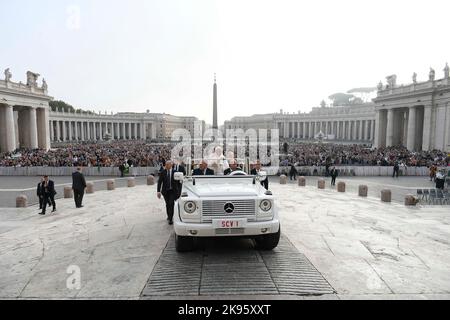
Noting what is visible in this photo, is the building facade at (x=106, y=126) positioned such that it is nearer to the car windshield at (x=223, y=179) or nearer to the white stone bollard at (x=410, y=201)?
the white stone bollard at (x=410, y=201)

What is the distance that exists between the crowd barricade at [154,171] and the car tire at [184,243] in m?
22.2

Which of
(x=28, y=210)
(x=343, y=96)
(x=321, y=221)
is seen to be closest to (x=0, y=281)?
(x=321, y=221)

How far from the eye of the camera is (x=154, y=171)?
2928cm

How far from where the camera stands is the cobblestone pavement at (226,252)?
596 centimetres

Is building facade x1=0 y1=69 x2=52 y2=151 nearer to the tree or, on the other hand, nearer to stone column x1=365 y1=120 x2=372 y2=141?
stone column x1=365 y1=120 x2=372 y2=141

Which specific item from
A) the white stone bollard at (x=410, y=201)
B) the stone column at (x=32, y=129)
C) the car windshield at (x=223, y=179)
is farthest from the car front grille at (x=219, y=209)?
the stone column at (x=32, y=129)

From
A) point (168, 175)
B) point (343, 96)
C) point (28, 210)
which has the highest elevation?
point (343, 96)

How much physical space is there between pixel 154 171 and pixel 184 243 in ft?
73.8

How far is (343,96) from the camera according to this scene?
6781 inches

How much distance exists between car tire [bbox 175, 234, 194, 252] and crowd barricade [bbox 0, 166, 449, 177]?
72.7 feet

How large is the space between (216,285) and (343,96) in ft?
588

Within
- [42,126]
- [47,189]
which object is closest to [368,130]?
[42,126]
